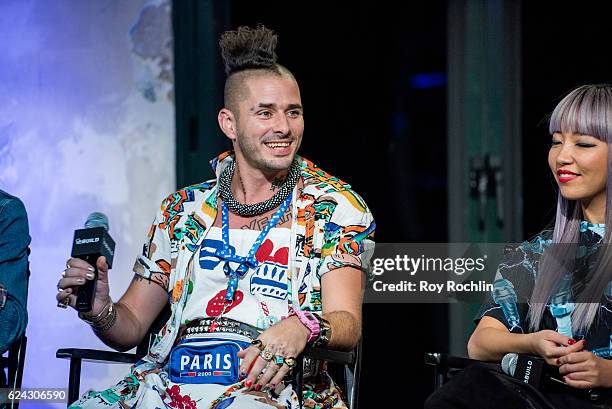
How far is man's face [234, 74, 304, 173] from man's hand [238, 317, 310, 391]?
0.75m

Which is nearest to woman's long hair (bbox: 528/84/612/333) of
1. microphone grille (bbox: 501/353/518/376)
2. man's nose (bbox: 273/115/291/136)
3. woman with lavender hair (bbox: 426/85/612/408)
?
woman with lavender hair (bbox: 426/85/612/408)

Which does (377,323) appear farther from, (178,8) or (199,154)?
(178,8)

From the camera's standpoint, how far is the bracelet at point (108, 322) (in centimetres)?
337

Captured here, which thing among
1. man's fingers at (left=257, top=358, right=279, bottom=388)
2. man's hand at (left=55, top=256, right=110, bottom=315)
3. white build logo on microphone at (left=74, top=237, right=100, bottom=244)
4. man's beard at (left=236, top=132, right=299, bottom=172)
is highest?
man's beard at (left=236, top=132, right=299, bottom=172)

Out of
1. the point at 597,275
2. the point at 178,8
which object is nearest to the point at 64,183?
the point at 178,8

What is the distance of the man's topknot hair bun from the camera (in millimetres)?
→ 3627

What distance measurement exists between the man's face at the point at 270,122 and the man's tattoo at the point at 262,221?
0.57 ft

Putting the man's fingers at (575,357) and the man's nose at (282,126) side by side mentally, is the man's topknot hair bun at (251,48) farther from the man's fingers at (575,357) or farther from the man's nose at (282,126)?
the man's fingers at (575,357)

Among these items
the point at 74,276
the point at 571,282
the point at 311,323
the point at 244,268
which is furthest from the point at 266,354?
the point at 571,282

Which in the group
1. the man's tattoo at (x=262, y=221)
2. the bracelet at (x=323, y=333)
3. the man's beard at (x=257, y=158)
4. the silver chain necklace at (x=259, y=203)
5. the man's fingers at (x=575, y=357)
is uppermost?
the man's beard at (x=257, y=158)

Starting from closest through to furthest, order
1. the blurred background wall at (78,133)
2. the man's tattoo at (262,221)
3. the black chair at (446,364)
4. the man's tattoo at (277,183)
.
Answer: the black chair at (446,364) → the man's tattoo at (262,221) → the man's tattoo at (277,183) → the blurred background wall at (78,133)

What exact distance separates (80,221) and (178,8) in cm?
119

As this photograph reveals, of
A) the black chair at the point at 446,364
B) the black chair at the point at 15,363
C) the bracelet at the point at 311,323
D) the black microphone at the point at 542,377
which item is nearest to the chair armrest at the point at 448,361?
the black chair at the point at 446,364

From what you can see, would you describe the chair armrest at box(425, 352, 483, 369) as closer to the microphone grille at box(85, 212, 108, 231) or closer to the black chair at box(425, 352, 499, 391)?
the black chair at box(425, 352, 499, 391)
